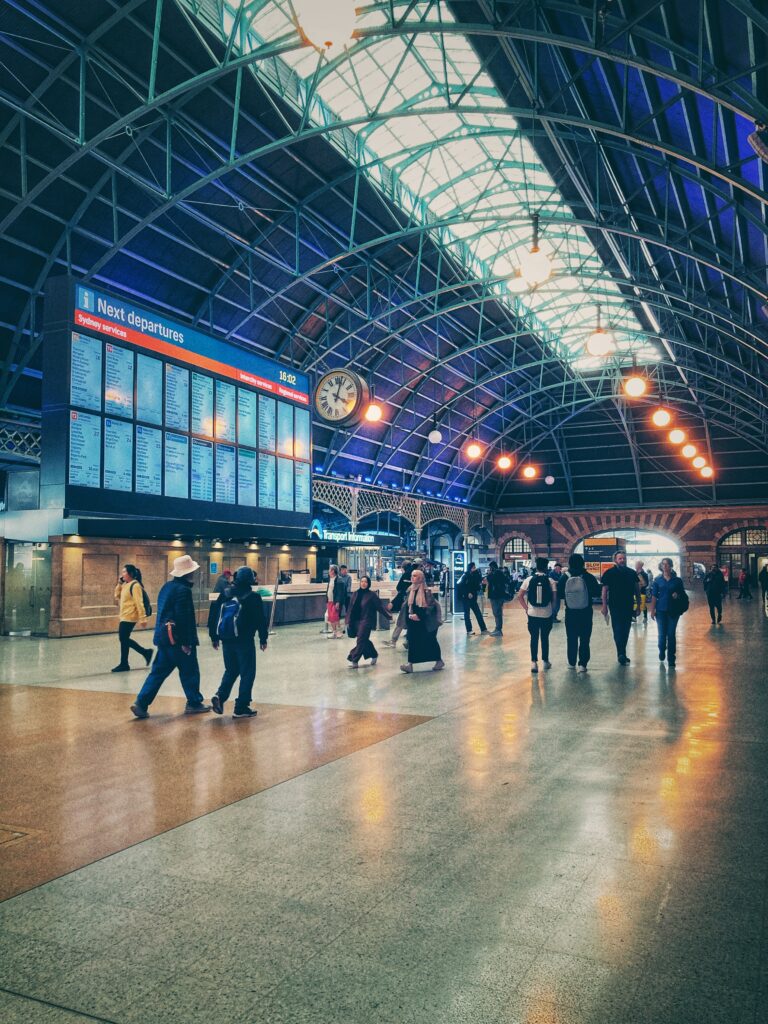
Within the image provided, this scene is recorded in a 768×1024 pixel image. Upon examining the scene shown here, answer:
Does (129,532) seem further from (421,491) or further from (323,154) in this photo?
(421,491)

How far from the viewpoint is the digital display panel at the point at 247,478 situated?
65.1 ft

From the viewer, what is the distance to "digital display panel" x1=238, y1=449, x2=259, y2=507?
65.1ft

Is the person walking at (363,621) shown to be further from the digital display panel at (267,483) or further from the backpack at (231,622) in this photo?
the digital display panel at (267,483)

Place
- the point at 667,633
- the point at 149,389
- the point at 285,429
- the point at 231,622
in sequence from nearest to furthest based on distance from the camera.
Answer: the point at 231,622 → the point at 667,633 → the point at 149,389 → the point at 285,429

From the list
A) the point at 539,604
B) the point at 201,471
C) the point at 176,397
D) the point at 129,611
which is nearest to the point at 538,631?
the point at 539,604

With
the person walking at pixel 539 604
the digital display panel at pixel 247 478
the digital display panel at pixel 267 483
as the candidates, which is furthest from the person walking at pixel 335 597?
the digital display panel at pixel 267 483

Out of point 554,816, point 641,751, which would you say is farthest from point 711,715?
A: point 554,816

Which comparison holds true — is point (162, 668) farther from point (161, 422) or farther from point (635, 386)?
point (635, 386)

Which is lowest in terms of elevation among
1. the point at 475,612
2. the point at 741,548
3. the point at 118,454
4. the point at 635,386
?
the point at 475,612

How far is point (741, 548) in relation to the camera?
43.1 m

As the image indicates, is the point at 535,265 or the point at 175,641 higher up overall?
the point at 535,265

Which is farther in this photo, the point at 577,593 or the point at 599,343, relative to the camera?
the point at 599,343

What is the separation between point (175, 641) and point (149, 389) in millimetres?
10831

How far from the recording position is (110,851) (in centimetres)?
409
